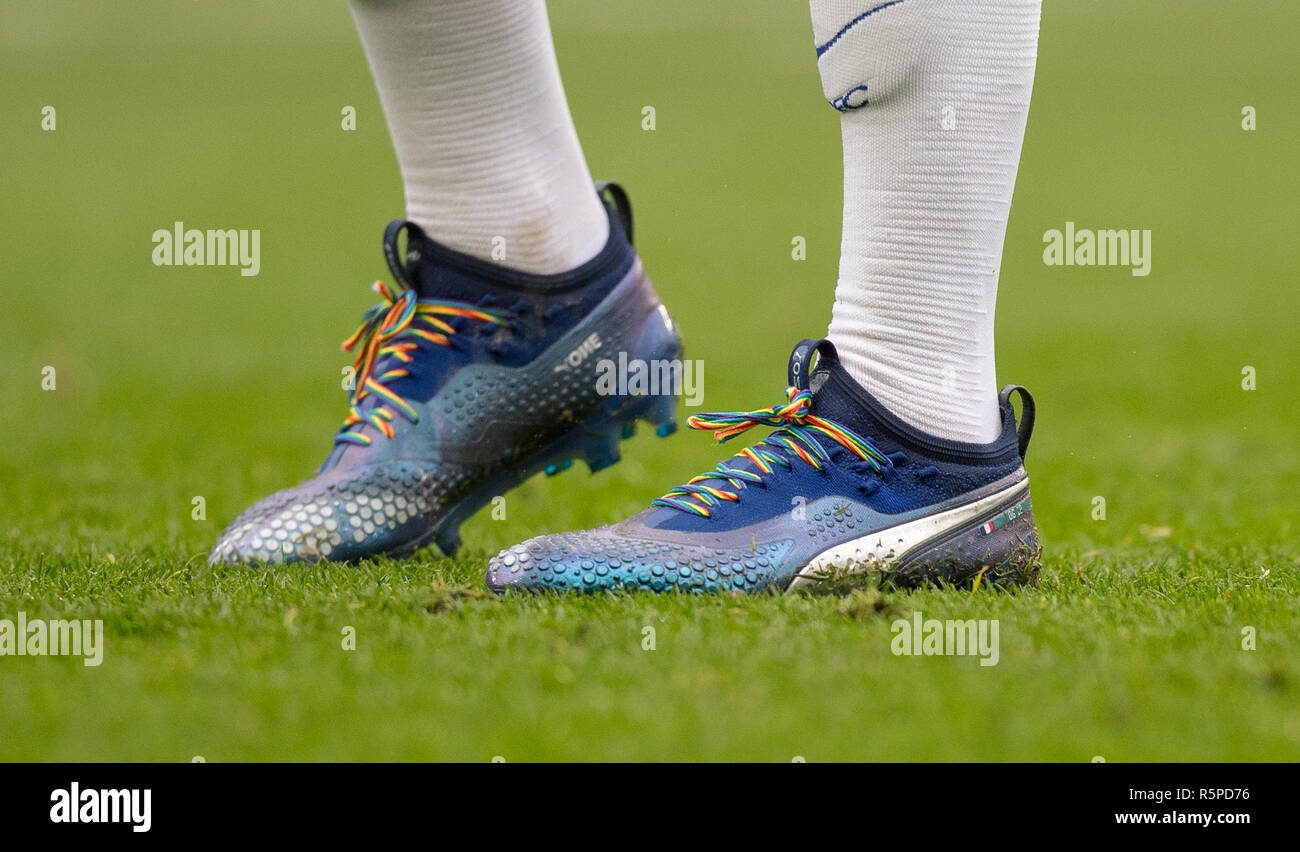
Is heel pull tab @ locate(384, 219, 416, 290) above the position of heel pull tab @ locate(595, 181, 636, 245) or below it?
below

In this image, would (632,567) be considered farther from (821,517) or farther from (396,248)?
(396,248)

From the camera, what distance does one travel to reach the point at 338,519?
199 centimetres

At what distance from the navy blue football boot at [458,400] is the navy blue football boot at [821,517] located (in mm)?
341

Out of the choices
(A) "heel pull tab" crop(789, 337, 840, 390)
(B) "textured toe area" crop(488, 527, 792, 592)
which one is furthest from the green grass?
(A) "heel pull tab" crop(789, 337, 840, 390)

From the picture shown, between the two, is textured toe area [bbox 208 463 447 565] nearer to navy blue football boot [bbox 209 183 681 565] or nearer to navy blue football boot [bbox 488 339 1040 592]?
navy blue football boot [bbox 209 183 681 565]

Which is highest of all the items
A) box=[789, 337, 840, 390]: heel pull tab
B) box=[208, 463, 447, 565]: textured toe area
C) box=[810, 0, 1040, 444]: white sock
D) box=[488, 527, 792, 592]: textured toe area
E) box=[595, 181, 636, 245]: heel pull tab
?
box=[595, 181, 636, 245]: heel pull tab

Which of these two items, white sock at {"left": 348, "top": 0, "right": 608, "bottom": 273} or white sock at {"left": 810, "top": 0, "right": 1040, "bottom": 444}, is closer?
white sock at {"left": 810, "top": 0, "right": 1040, "bottom": 444}

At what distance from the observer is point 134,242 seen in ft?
27.1

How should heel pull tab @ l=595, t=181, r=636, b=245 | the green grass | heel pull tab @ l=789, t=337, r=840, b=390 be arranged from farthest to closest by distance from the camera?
heel pull tab @ l=595, t=181, r=636, b=245, heel pull tab @ l=789, t=337, r=840, b=390, the green grass

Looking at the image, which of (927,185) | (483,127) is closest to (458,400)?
(483,127)

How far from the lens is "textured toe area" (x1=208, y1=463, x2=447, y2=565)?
1955 millimetres

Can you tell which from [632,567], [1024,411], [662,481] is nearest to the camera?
[632,567]

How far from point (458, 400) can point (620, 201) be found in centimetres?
46
